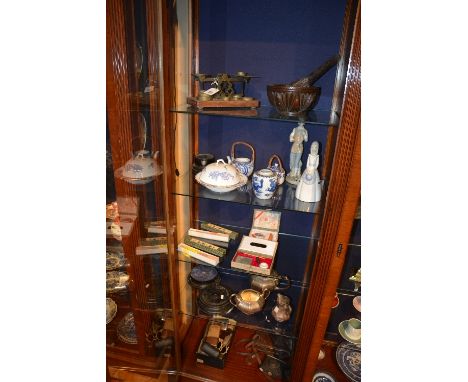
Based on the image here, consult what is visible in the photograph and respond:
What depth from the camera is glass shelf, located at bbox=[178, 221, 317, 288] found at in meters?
1.37

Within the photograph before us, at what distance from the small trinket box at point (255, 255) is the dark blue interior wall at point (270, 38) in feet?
2.11

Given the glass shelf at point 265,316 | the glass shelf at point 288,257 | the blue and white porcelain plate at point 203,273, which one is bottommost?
the glass shelf at point 265,316

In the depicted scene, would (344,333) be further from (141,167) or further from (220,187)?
(141,167)

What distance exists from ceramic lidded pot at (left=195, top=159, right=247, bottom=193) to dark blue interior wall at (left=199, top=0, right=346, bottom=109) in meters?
0.34

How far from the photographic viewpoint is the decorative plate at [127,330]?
3.30 ft

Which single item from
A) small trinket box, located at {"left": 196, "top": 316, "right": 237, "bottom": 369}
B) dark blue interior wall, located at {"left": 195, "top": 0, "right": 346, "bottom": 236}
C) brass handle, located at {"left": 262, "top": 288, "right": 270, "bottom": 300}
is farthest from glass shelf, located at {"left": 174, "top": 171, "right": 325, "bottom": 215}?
small trinket box, located at {"left": 196, "top": 316, "right": 237, "bottom": 369}

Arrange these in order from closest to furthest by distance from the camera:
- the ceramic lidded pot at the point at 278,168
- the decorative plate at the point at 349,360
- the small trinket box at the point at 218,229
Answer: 1. the ceramic lidded pot at the point at 278,168
2. the decorative plate at the point at 349,360
3. the small trinket box at the point at 218,229

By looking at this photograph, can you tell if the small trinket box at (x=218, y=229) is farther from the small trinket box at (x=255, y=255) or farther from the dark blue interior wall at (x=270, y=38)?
the dark blue interior wall at (x=270, y=38)

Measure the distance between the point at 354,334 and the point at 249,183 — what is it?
0.82 m

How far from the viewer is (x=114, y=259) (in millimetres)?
935

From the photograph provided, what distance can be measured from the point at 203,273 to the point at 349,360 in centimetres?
80

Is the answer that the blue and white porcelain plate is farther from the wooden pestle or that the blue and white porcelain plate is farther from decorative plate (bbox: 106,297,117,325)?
the wooden pestle

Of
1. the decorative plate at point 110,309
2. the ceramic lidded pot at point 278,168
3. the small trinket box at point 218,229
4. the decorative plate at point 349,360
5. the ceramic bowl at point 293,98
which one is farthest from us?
the small trinket box at point 218,229

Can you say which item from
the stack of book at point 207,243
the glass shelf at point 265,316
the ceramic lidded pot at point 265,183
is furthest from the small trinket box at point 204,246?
the ceramic lidded pot at point 265,183
